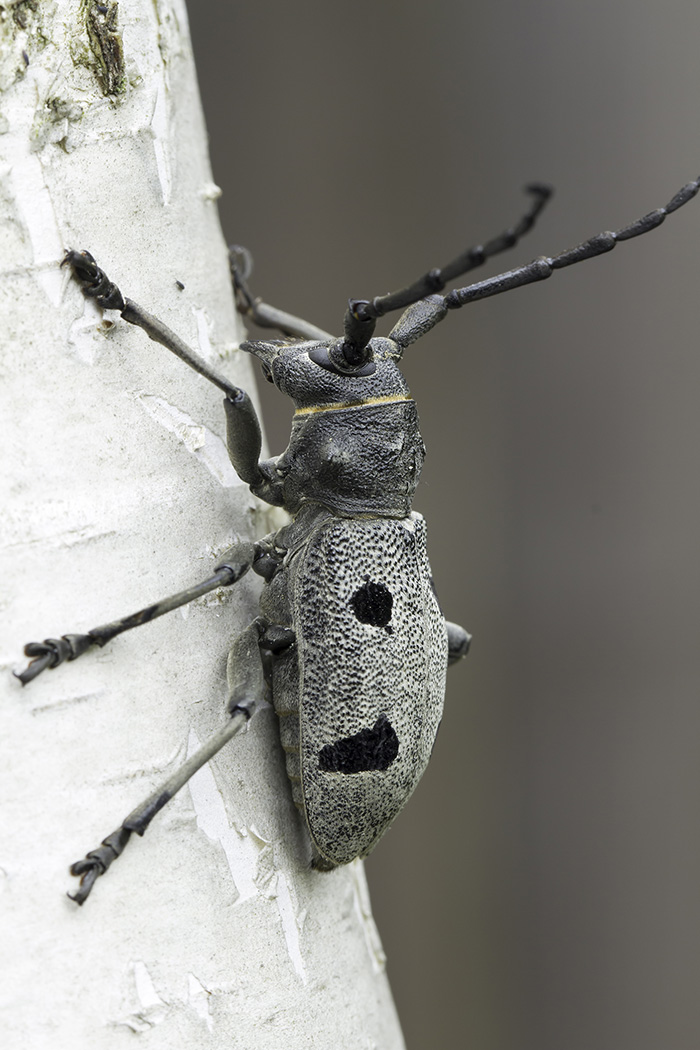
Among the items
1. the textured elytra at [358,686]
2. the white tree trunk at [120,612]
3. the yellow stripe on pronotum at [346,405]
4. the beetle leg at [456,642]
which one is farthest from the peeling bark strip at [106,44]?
the beetle leg at [456,642]

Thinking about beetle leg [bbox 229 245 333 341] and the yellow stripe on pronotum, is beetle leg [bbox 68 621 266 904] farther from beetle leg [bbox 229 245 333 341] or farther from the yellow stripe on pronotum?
beetle leg [bbox 229 245 333 341]

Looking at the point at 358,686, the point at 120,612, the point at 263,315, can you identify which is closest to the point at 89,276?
the point at 120,612

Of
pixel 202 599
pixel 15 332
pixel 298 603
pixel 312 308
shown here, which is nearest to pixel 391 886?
pixel 312 308

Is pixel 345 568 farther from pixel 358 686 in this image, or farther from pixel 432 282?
pixel 432 282

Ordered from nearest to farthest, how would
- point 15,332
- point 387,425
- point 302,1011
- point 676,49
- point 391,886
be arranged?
point 15,332, point 302,1011, point 387,425, point 676,49, point 391,886

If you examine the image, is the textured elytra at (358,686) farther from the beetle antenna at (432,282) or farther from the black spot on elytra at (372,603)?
the beetle antenna at (432,282)

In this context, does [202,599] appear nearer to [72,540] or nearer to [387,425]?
[72,540]
